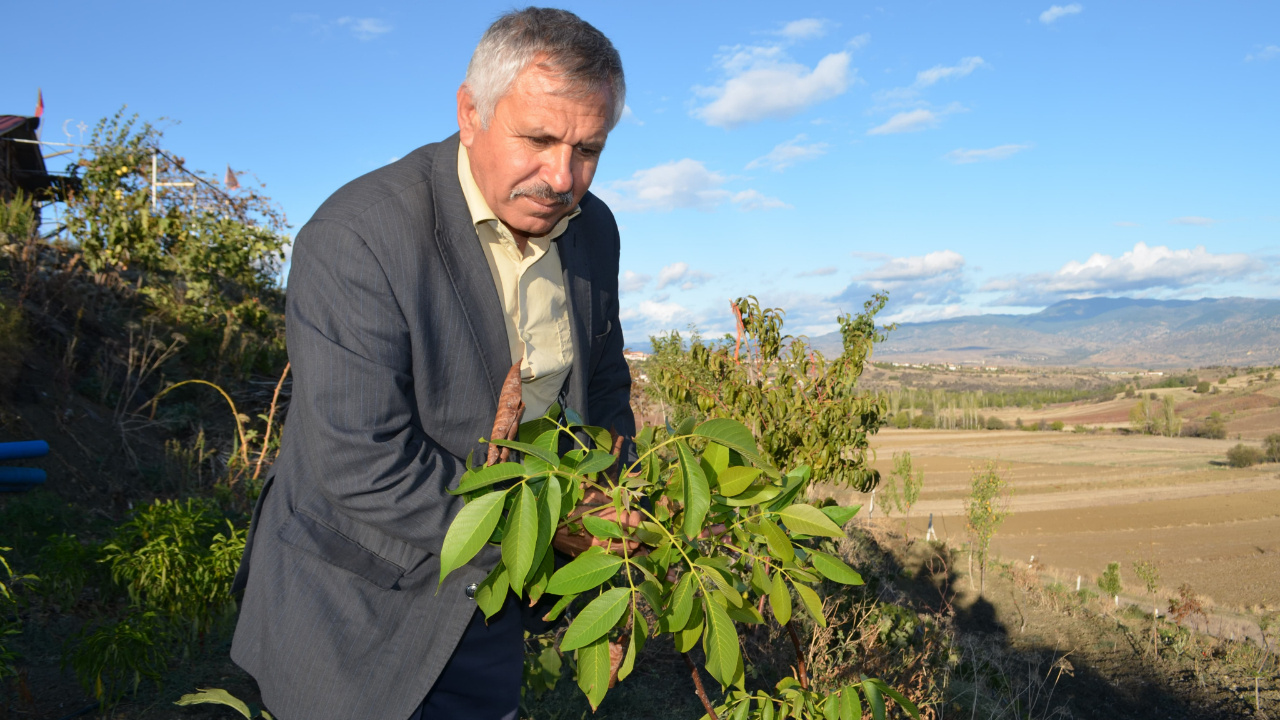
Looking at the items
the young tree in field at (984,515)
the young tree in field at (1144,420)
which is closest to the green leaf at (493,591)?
the young tree in field at (984,515)

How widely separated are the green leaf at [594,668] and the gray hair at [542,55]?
91cm

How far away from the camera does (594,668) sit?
111cm

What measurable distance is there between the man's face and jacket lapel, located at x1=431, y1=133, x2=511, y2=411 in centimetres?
7

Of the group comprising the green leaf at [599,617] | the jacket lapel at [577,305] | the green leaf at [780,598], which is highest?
the jacket lapel at [577,305]

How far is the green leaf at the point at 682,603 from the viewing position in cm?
104

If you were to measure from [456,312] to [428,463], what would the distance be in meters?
0.29

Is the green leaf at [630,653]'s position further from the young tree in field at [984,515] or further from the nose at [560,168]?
the young tree in field at [984,515]

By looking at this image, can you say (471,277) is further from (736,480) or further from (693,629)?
(693,629)

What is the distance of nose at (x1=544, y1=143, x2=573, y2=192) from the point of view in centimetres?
139

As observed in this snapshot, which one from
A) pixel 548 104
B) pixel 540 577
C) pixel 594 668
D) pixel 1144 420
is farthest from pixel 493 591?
pixel 1144 420

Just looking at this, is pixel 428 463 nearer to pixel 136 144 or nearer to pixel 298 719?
pixel 298 719

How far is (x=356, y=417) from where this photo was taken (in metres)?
1.23

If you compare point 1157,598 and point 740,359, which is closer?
point 740,359

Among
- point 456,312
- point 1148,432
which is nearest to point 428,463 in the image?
point 456,312
